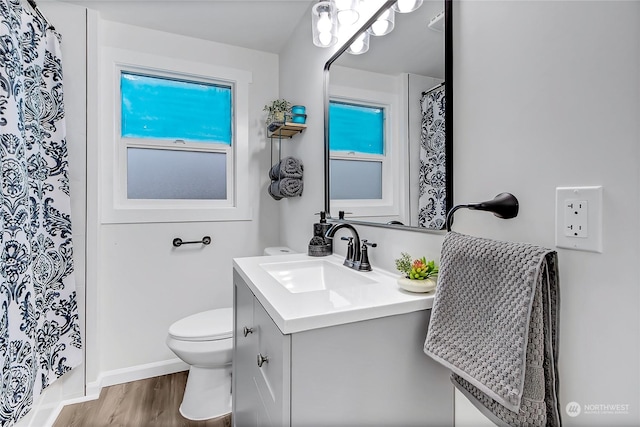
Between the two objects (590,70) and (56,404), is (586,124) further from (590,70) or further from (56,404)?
(56,404)

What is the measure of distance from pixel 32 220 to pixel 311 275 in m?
1.29

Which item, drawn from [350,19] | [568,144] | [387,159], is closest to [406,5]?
[350,19]

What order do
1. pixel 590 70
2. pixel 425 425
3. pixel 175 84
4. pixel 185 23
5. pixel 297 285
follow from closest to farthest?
pixel 590 70 → pixel 425 425 → pixel 297 285 → pixel 185 23 → pixel 175 84

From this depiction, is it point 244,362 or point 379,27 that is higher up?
point 379,27

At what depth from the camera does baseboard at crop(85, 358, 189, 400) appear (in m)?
1.91

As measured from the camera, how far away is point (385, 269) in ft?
4.22

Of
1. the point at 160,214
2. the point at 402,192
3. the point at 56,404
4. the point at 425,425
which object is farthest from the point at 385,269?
the point at 56,404

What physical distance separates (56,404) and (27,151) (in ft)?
4.54

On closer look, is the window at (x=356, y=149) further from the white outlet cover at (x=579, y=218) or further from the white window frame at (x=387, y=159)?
the white outlet cover at (x=579, y=218)

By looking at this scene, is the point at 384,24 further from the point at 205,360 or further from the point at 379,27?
the point at 205,360

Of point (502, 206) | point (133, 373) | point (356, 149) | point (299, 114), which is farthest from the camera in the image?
point (133, 373)

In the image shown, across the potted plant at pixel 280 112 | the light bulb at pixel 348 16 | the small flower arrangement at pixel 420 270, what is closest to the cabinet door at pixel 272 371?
the small flower arrangement at pixel 420 270

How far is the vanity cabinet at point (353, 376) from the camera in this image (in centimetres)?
74

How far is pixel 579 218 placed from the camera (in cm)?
64
